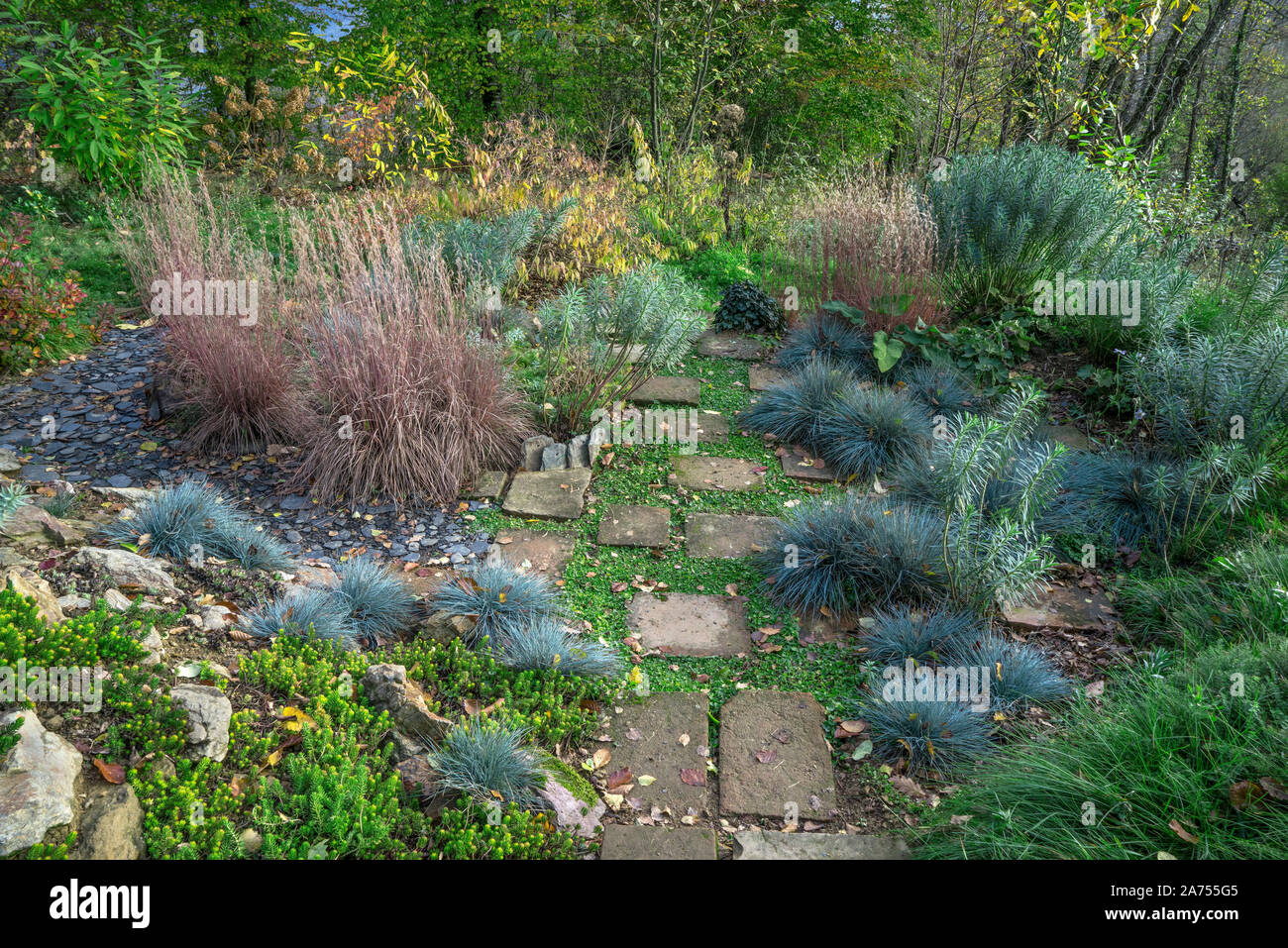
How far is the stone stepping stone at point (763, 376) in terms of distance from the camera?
5.68 meters

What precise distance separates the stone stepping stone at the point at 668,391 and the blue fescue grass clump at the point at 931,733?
118 inches

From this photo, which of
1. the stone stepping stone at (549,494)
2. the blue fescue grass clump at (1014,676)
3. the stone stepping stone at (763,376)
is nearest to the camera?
the blue fescue grass clump at (1014,676)

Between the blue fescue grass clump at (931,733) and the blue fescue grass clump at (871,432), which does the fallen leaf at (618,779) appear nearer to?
the blue fescue grass clump at (931,733)

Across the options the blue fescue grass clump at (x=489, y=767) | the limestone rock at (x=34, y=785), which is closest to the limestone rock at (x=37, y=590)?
the limestone rock at (x=34, y=785)

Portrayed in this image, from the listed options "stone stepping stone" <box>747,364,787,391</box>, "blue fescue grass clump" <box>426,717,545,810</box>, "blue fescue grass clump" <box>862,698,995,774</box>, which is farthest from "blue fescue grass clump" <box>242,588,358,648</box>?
"stone stepping stone" <box>747,364,787,391</box>

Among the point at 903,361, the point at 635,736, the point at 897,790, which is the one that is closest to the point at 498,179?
the point at 903,361

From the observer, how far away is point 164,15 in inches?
407

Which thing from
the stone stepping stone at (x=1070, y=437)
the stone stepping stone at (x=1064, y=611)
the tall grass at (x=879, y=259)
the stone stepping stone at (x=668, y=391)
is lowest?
the stone stepping stone at (x=1064, y=611)

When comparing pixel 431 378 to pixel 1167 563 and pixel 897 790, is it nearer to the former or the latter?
pixel 897 790

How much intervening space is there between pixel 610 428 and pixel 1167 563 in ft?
9.53

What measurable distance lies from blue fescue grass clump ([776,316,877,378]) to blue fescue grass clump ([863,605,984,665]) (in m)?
2.51

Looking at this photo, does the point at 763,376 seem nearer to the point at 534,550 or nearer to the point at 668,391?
the point at 668,391

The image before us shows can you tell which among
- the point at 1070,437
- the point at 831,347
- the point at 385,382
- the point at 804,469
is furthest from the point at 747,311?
the point at 385,382

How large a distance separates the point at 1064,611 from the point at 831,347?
107 inches
